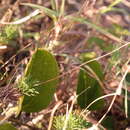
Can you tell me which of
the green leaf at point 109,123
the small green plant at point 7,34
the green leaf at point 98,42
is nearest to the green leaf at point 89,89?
the green leaf at point 109,123

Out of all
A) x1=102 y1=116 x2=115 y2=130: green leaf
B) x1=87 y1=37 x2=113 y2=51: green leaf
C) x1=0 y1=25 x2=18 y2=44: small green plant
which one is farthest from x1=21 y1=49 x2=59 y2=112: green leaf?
x1=87 y1=37 x2=113 y2=51: green leaf

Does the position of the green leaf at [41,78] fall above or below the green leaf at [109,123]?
above

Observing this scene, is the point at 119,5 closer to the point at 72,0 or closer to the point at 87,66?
the point at 72,0

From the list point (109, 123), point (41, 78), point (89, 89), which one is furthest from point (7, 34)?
point (109, 123)

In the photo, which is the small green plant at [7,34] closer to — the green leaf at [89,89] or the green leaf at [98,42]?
the green leaf at [89,89]

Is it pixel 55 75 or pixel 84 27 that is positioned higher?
pixel 55 75

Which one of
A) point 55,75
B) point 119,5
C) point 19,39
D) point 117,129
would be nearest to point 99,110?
point 117,129
